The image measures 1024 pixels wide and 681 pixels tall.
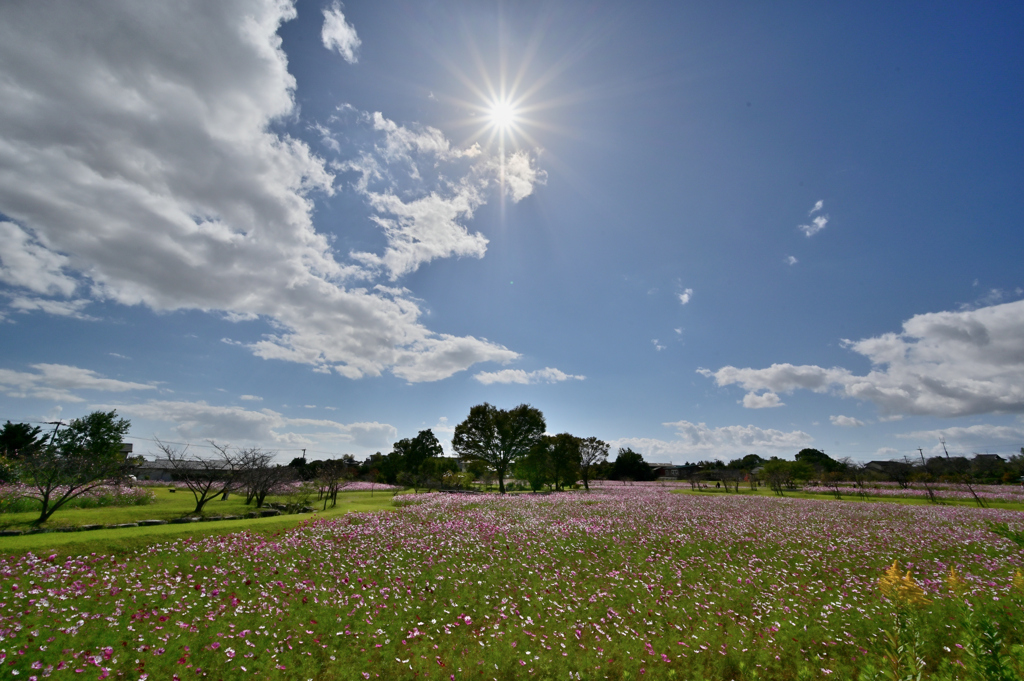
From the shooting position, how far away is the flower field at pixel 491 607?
841 centimetres

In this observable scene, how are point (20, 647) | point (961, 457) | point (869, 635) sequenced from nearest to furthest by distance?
point (20, 647) < point (869, 635) < point (961, 457)

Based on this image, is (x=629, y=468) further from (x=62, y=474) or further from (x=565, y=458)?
(x=62, y=474)

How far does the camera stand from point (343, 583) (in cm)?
1242

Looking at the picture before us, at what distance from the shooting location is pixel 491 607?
1134cm

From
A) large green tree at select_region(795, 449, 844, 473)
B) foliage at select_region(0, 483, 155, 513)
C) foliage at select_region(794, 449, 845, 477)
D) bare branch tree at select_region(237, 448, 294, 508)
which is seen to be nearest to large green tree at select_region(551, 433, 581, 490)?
bare branch tree at select_region(237, 448, 294, 508)

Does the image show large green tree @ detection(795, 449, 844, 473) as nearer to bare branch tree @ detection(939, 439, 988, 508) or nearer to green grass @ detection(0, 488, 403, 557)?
bare branch tree @ detection(939, 439, 988, 508)

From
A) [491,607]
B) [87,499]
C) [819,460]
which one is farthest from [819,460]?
[87,499]

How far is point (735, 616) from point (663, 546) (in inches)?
260

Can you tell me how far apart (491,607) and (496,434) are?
142 feet

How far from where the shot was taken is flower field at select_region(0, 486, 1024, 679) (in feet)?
27.6

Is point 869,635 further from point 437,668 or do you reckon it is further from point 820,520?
point 820,520

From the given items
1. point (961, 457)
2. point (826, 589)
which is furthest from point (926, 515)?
point (961, 457)

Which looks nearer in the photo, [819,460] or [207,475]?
[207,475]

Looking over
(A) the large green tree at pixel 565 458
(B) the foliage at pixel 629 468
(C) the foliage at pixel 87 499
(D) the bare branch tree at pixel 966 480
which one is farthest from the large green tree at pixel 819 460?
(C) the foliage at pixel 87 499
